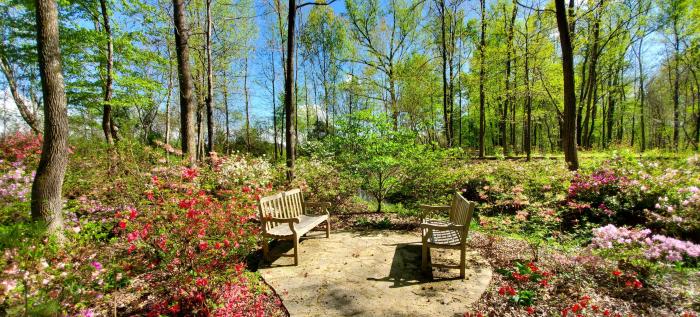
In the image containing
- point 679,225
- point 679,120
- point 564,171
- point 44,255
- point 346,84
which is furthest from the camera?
Answer: point 679,120

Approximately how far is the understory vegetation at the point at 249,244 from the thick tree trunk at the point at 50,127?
24 cm

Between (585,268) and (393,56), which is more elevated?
(393,56)

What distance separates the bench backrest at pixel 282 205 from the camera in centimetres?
437

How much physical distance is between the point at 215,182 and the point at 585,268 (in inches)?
268

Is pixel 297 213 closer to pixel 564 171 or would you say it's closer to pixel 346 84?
pixel 564 171

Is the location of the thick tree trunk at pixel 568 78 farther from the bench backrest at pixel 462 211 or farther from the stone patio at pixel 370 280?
the stone patio at pixel 370 280

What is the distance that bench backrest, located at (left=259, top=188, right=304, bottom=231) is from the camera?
4.37 metres

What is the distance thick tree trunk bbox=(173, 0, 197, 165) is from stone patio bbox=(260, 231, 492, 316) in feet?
12.8

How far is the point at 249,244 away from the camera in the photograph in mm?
3863

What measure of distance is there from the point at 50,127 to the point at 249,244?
2.93 metres

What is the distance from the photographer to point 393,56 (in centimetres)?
1750

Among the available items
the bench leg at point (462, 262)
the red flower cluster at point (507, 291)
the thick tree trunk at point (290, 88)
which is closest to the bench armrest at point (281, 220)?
the bench leg at point (462, 262)

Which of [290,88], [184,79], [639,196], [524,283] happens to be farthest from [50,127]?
[639,196]

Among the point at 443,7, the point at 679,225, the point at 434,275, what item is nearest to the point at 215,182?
the point at 434,275
